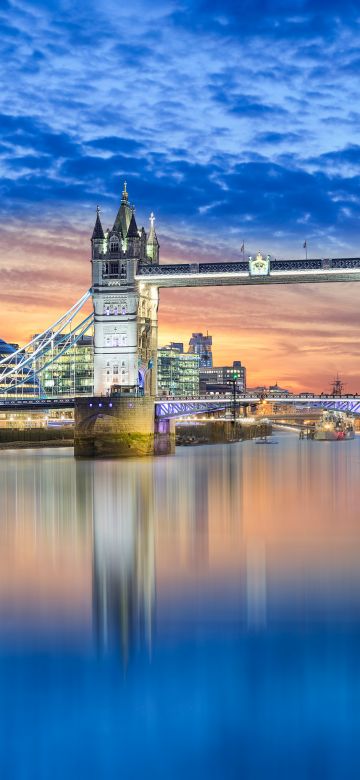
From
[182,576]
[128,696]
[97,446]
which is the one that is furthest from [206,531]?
[97,446]

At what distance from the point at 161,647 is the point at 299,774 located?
169 inches

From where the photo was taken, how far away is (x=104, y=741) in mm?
10719

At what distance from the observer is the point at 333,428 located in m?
145

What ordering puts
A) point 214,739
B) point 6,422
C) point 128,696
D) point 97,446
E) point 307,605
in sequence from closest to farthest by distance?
point 214,739 → point 128,696 → point 307,605 → point 97,446 → point 6,422

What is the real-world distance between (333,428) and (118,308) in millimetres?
85283

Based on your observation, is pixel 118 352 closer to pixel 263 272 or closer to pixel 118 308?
pixel 118 308

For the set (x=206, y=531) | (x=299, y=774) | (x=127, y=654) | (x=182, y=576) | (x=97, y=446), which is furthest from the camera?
(x=97, y=446)

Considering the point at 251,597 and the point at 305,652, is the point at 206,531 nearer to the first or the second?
the point at 251,597

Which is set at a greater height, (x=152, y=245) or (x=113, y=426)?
(x=152, y=245)

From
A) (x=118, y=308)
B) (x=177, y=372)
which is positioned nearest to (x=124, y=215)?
(x=118, y=308)

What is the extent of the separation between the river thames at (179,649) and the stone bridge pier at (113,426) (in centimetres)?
3360

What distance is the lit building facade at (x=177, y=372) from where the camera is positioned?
162500 millimetres

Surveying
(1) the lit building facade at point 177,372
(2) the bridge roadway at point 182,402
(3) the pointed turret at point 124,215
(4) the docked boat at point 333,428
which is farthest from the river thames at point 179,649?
(1) the lit building facade at point 177,372

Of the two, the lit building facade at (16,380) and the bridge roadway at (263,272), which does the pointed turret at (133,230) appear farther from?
the lit building facade at (16,380)
